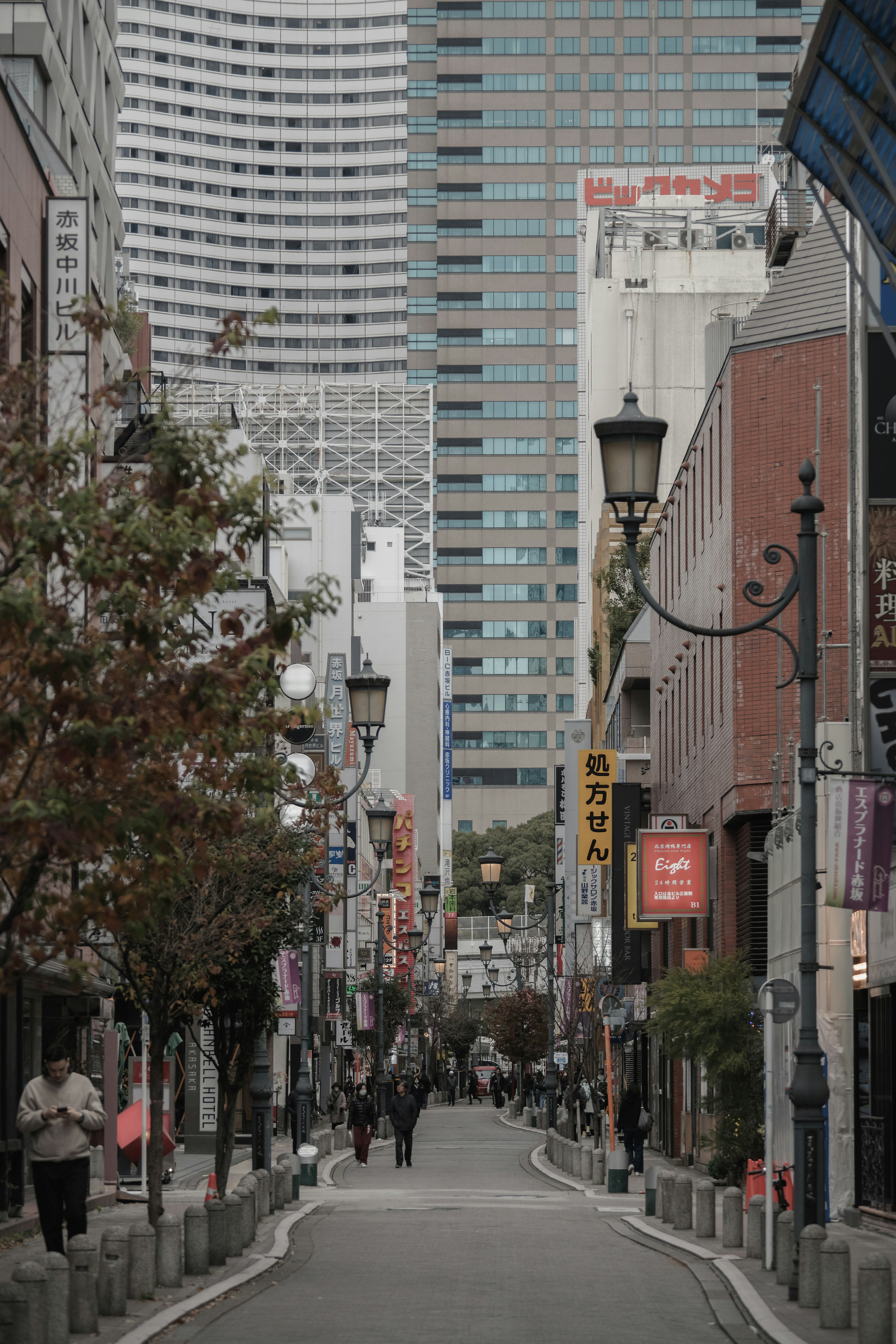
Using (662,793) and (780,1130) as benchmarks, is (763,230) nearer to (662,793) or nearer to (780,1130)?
(662,793)

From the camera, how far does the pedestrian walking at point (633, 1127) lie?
121 ft

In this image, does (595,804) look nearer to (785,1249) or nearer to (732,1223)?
(732,1223)

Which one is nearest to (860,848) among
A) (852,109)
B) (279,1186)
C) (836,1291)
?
(836,1291)

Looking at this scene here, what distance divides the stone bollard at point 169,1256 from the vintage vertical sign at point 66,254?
12.2m

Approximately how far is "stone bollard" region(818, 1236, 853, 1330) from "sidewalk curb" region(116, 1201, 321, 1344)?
4.64 metres

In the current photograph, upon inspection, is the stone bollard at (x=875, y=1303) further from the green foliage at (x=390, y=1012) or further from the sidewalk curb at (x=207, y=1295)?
the green foliage at (x=390, y=1012)

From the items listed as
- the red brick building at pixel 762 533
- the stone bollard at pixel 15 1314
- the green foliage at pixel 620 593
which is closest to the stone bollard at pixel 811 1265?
the stone bollard at pixel 15 1314

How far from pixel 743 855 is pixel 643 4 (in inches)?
6102

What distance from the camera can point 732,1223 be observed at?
69.9 ft

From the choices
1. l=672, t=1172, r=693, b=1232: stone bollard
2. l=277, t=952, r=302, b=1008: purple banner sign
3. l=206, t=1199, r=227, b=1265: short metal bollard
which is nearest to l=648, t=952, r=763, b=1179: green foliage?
l=672, t=1172, r=693, b=1232: stone bollard

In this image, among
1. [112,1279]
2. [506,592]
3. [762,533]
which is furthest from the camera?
[506,592]

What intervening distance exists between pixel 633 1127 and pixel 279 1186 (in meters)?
11.3

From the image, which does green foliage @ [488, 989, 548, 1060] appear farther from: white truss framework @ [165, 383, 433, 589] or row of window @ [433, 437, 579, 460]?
row of window @ [433, 437, 579, 460]

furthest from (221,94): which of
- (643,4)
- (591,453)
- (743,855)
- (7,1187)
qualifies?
(7,1187)
